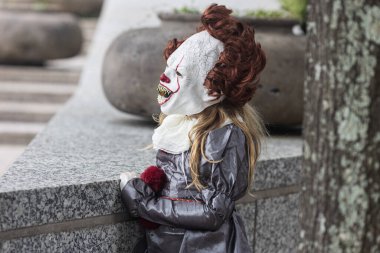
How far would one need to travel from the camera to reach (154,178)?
10.9 ft

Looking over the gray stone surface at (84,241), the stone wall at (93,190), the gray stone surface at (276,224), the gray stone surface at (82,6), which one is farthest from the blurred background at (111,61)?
the gray stone surface at (84,241)

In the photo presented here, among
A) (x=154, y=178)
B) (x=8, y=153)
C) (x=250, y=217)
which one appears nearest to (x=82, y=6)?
(x=8, y=153)

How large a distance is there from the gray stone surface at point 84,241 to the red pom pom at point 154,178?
0.98 ft

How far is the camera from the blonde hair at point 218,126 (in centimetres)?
319

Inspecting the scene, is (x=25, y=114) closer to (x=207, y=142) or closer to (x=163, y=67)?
(x=163, y=67)

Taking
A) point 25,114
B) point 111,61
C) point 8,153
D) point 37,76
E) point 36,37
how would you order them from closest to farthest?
point 111,61 < point 8,153 < point 25,114 < point 37,76 < point 36,37

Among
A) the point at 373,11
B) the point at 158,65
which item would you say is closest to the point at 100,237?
the point at 373,11

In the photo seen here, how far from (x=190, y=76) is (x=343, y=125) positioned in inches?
41.7

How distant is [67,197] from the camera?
3307mm

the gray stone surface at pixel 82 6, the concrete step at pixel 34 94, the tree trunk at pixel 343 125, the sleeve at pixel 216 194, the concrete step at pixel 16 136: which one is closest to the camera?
the tree trunk at pixel 343 125

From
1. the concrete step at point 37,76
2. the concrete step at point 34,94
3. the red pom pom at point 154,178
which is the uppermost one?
the red pom pom at point 154,178

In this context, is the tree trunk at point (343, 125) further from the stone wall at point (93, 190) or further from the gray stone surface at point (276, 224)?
the gray stone surface at point (276, 224)

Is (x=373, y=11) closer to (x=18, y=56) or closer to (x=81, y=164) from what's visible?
(x=81, y=164)

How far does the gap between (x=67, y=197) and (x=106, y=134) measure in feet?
6.81
